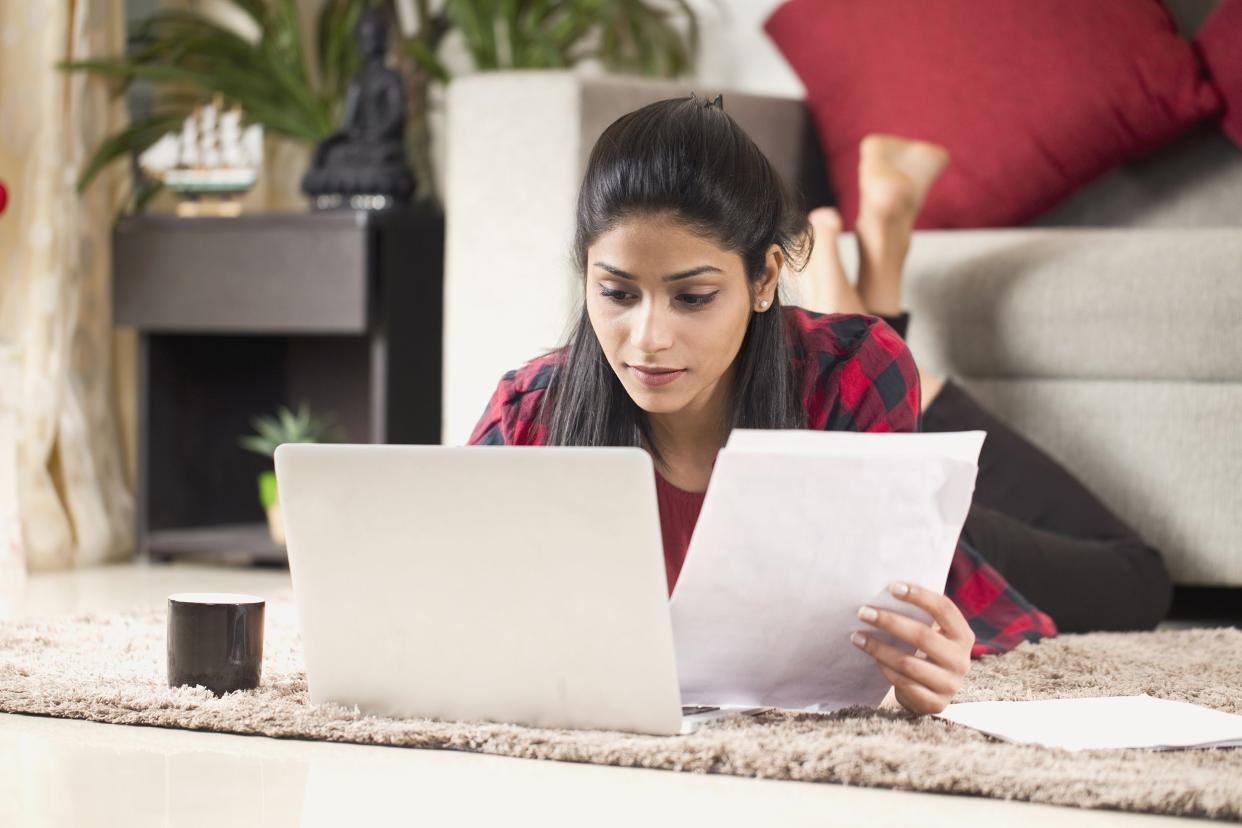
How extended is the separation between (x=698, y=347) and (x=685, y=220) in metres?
0.10

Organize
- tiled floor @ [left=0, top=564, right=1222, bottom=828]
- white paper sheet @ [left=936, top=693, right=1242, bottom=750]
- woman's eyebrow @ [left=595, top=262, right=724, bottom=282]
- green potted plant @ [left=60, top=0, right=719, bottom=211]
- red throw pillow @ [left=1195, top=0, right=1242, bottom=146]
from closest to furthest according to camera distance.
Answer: tiled floor @ [left=0, top=564, right=1222, bottom=828] < white paper sheet @ [left=936, top=693, right=1242, bottom=750] < woman's eyebrow @ [left=595, top=262, right=724, bottom=282] < red throw pillow @ [left=1195, top=0, right=1242, bottom=146] < green potted plant @ [left=60, top=0, right=719, bottom=211]

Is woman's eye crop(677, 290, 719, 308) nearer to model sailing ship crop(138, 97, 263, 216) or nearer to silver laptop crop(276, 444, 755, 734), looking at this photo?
silver laptop crop(276, 444, 755, 734)

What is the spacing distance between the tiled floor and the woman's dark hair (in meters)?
0.39

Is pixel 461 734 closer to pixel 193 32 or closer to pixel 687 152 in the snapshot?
pixel 687 152

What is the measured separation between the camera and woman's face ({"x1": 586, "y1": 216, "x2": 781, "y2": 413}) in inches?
49.1

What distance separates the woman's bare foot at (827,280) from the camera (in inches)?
82.2

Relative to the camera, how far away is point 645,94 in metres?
2.44

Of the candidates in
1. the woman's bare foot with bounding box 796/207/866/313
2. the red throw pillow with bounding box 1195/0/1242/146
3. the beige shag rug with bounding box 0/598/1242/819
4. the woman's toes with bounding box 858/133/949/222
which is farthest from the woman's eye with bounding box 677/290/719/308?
the red throw pillow with bounding box 1195/0/1242/146

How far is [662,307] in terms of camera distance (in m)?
1.25

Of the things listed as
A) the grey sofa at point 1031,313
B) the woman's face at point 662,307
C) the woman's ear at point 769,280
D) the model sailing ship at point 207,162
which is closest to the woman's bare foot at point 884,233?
the grey sofa at point 1031,313

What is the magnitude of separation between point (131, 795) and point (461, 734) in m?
0.22

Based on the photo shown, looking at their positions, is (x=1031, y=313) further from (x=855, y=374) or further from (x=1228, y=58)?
(x=855, y=374)

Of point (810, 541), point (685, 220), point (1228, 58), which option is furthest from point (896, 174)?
point (810, 541)

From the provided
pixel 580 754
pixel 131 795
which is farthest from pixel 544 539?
pixel 131 795
